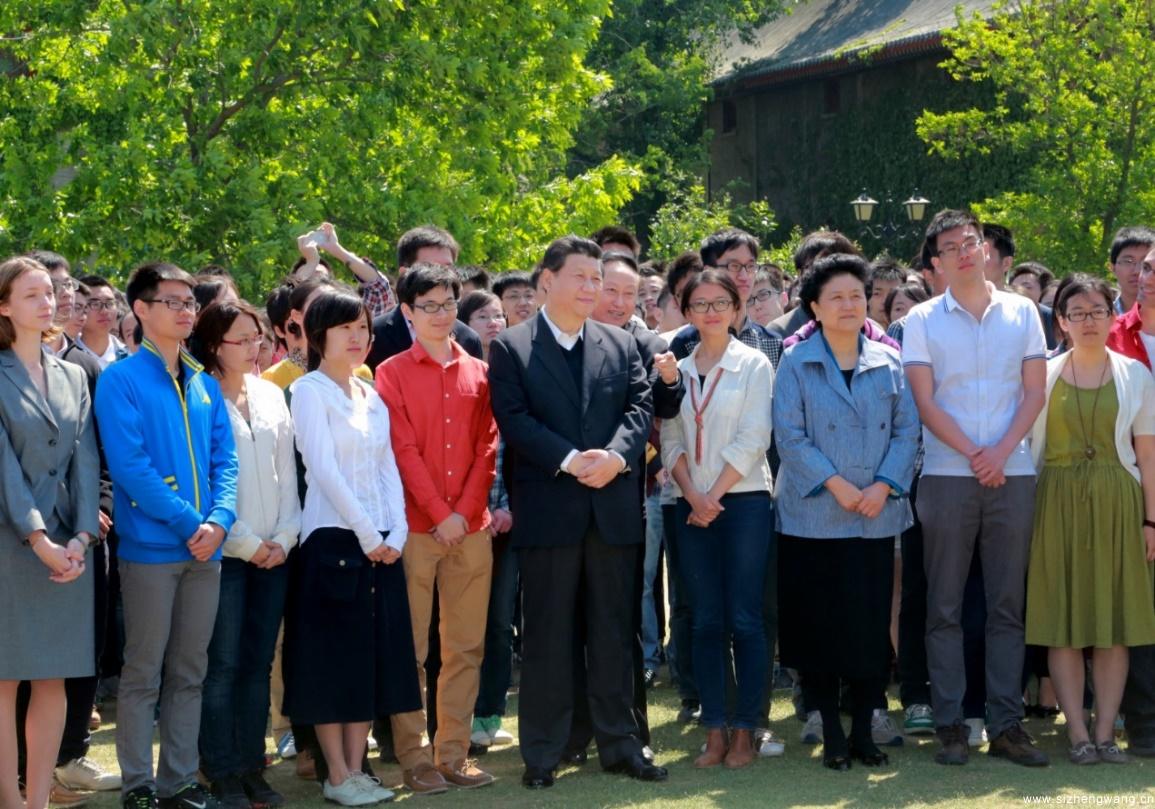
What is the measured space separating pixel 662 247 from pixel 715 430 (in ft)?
74.2

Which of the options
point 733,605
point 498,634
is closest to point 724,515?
point 733,605

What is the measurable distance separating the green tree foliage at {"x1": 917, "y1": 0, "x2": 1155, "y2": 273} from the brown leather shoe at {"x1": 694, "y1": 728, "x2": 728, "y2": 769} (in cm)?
1522

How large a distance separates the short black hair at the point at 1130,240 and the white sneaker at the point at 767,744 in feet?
11.1

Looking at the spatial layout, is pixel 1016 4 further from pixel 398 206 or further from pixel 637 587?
pixel 637 587

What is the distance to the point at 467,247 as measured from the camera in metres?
17.1

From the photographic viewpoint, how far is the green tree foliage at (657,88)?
35500mm

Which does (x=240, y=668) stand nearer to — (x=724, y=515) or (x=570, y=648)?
(x=570, y=648)

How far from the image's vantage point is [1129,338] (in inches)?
296

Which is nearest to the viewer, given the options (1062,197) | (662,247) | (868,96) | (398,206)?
(398,206)

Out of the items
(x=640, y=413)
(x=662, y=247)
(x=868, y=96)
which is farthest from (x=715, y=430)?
(x=868, y=96)

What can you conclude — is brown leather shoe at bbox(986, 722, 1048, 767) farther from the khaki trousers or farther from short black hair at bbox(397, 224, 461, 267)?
short black hair at bbox(397, 224, 461, 267)

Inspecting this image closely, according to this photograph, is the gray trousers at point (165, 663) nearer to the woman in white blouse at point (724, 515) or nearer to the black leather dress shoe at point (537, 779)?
the black leather dress shoe at point (537, 779)

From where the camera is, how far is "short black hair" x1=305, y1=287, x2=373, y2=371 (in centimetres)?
648

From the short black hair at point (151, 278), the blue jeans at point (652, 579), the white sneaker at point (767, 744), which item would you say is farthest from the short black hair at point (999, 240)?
the short black hair at point (151, 278)
